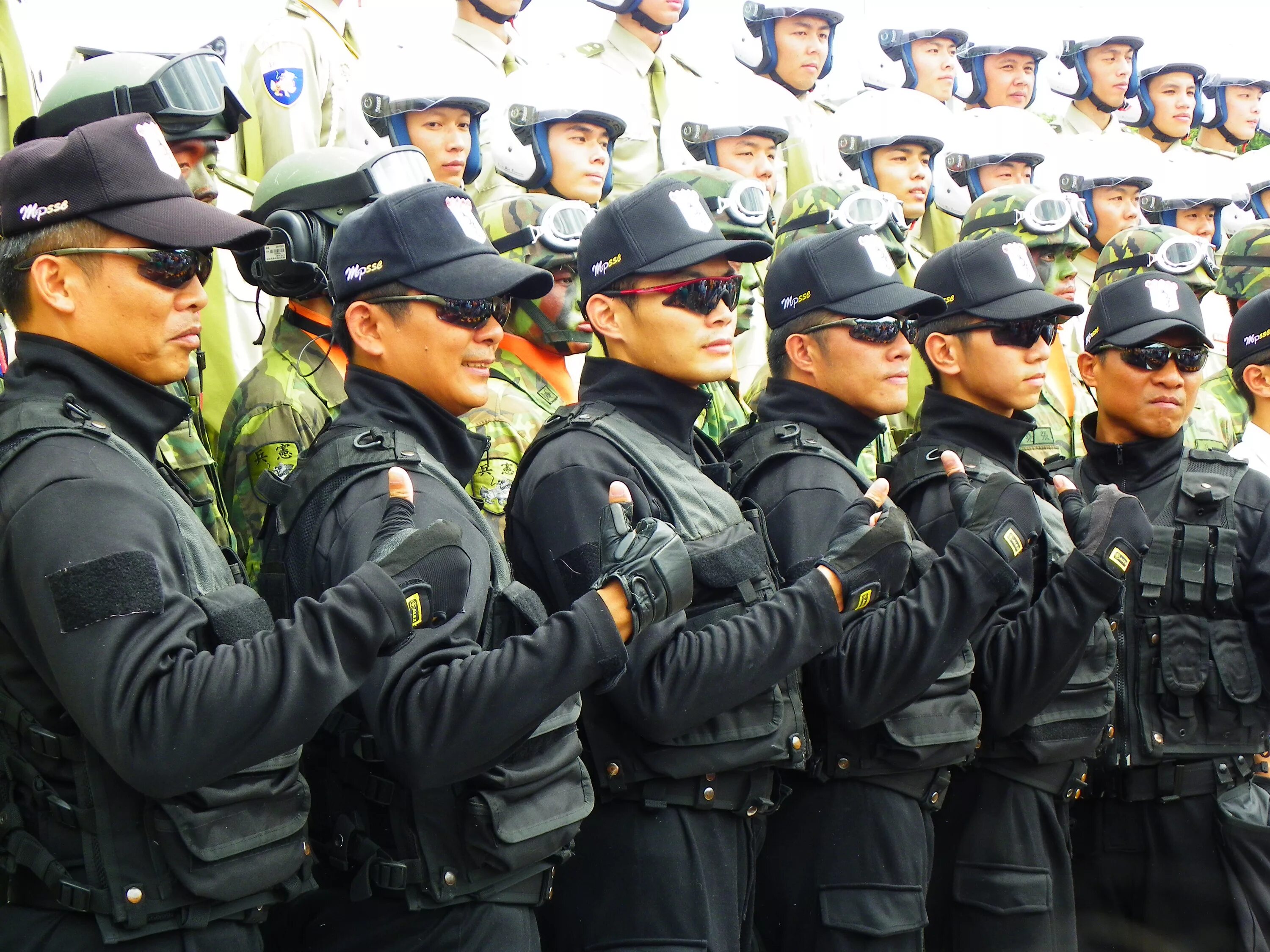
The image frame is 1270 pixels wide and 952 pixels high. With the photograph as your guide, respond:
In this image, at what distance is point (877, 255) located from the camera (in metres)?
4.51

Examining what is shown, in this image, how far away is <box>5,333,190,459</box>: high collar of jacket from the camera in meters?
2.80

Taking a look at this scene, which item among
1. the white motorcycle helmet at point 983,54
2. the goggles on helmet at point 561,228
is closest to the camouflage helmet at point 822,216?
the goggles on helmet at point 561,228

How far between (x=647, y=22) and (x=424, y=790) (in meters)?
6.48

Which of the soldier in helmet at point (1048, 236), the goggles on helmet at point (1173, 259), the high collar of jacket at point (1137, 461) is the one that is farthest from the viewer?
the soldier in helmet at point (1048, 236)

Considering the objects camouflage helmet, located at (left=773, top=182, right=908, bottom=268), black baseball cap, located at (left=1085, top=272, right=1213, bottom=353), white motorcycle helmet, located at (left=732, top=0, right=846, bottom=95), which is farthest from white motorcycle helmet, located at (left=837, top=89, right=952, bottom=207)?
black baseball cap, located at (left=1085, top=272, right=1213, bottom=353)

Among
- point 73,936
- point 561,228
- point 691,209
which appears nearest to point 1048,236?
point 561,228

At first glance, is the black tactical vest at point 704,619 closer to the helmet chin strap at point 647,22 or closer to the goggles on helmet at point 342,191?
the goggles on helmet at point 342,191

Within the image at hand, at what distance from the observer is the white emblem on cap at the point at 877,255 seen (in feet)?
14.7

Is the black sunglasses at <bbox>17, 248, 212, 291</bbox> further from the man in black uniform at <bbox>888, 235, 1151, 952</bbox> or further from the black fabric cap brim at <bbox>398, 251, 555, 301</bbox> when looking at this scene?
the man in black uniform at <bbox>888, 235, 1151, 952</bbox>

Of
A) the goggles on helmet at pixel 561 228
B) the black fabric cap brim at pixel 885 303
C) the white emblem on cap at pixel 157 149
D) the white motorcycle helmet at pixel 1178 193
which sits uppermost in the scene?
the white emblem on cap at pixel 157 149

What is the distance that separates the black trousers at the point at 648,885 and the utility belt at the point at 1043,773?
1138mm

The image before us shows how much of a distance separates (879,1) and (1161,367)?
244 inches

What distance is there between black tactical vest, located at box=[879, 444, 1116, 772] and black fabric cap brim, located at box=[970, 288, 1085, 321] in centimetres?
46

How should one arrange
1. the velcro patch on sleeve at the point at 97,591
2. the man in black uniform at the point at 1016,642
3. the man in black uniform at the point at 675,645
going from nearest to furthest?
the velcro patch on sleeve at the point at 97,591
the man in black uniform at the point at 675,645
the man in black uniform at the point at 1016,642
